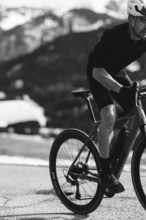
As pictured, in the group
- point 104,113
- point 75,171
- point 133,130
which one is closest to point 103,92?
point 104,113

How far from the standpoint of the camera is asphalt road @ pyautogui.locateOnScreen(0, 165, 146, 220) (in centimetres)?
473

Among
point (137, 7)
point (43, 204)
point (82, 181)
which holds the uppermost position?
point (137, 7)

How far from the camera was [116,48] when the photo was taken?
4.28 meters

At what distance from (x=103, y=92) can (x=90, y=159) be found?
68cm

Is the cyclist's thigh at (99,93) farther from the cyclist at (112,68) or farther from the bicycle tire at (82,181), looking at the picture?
the bicycle tire at (82,181)

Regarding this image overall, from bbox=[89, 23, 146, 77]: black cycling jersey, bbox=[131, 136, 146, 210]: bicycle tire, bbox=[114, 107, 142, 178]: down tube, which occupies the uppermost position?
bbox=[89, 23, 146, 77]: black cycling jersey

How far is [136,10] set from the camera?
4098mm

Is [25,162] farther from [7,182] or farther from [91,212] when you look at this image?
[91,212]

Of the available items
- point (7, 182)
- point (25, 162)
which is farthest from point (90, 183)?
point (25, 162)

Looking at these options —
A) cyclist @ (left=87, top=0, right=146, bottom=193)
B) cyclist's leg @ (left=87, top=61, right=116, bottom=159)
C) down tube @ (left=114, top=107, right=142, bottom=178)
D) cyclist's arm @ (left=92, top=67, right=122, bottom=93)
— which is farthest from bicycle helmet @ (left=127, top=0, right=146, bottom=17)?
down tube @ (left=114, top=107, right=142, bottom=178)

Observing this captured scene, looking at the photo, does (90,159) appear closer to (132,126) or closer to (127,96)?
(132,126)

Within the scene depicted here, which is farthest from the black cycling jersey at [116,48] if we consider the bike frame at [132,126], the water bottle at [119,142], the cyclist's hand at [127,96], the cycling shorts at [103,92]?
the water bottle at [119,142]

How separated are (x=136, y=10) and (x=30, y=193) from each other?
2.90 m

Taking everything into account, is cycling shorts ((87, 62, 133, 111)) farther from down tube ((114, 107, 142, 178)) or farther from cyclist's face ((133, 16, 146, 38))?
cyclist's face ((133, 16, 146, 38))
